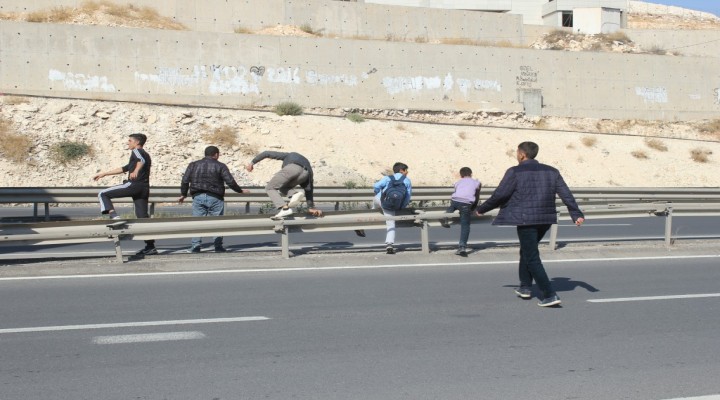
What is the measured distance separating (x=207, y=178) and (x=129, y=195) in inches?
46.1

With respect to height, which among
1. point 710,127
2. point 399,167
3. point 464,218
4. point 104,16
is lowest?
point 464,218

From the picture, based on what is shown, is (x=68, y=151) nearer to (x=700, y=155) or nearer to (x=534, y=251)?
(x=534, y=251)

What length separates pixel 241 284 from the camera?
10438mm

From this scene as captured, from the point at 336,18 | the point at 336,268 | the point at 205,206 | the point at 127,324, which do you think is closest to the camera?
the point at 127,324

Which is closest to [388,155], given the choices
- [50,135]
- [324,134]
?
[324,134]

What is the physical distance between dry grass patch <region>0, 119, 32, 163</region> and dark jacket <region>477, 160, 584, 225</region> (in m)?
24.1

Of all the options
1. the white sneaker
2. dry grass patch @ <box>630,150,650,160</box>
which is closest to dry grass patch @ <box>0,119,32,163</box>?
the white sneaker

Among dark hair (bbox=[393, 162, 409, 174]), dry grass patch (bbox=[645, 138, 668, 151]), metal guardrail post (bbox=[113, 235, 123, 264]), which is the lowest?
metal guardrail post (bbox=[113, 235, 123, 264])

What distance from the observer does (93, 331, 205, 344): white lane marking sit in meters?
7.48

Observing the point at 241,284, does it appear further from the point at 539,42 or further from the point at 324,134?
the point at 539,42

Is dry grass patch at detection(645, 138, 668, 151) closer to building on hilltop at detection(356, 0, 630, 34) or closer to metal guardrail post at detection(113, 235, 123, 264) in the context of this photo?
building on hilltop at detection(356, 0, 630, 34)

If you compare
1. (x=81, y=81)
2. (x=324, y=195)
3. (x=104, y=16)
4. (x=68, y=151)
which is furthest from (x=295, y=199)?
(x=104, y=16)

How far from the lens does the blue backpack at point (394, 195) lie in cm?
→ 1295

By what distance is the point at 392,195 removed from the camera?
1295 centimetres
